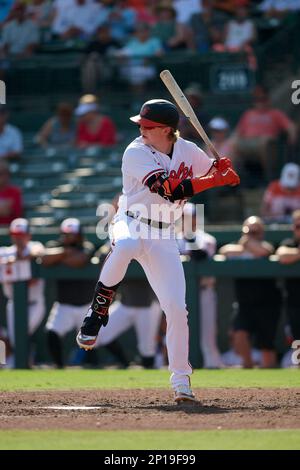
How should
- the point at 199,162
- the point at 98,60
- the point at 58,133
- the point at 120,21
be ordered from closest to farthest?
the point at 199,162 → the point at 98,60 → the point at 58,133 → the point at 120,21

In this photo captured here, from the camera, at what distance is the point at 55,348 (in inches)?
480

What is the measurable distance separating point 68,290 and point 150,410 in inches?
221

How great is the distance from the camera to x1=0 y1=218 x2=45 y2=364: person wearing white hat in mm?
12352

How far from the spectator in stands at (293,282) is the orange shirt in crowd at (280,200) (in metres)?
1.14

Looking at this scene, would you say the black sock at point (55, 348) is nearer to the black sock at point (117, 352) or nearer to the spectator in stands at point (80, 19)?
the black sock at point (117, 352)

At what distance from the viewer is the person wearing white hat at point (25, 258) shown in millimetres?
12352

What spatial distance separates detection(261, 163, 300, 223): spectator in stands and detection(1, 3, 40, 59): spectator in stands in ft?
17.0

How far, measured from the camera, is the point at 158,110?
7188mm

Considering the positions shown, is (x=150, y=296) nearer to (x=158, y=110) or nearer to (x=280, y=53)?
(x=280, y=53)

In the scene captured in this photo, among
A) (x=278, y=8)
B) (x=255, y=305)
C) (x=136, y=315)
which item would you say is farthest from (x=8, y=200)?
(x=278, y=8)

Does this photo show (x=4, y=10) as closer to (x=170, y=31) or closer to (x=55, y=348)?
(x=170, y=31)

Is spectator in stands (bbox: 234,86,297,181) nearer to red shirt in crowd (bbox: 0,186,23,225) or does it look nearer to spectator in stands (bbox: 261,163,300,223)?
spectator in stands (bbox: 261,163,300,223)
